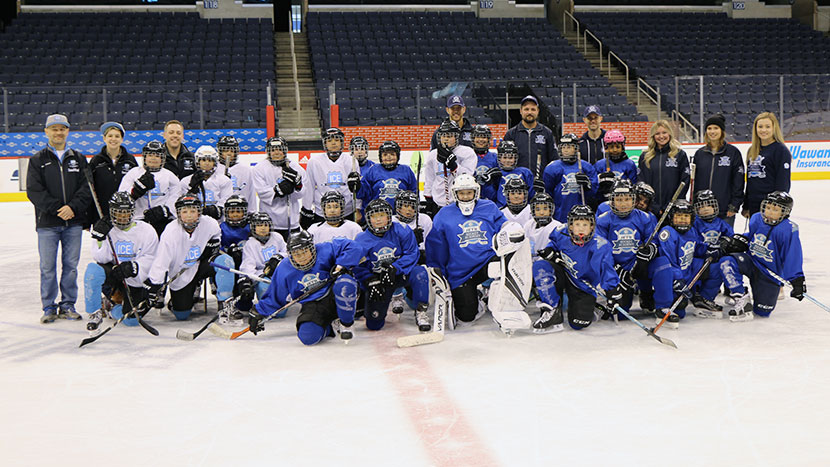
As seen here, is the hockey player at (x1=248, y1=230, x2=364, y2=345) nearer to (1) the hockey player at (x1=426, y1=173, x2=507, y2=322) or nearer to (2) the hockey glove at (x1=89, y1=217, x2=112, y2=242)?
(1) the hockey player at (x1=426, y1=173, x2=507, y2=322)

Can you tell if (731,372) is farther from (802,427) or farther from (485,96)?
(485,96)

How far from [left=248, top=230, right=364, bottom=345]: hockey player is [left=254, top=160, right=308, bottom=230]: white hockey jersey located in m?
1.57

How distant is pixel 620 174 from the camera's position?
5969mm

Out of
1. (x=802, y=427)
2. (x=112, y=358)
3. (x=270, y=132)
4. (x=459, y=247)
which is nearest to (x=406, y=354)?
(x=459, y=247)

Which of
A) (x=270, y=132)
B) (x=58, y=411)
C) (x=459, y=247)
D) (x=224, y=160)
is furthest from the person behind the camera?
(x=270, y=132)

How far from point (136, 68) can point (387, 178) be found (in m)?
13.4

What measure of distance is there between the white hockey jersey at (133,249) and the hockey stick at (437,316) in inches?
77.2

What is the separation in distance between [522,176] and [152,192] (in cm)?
292

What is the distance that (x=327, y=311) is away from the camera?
15.4ft

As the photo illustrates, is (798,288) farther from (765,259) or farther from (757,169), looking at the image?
(757,169)

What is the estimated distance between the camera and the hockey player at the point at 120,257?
5.10 metres

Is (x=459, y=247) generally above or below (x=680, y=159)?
below

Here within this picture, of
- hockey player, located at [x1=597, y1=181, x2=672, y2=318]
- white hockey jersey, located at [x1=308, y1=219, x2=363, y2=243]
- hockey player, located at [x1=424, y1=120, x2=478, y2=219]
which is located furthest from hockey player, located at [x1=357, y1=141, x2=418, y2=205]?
hockey player, located at [x1=597, y1=181, x2=672, y2=318]

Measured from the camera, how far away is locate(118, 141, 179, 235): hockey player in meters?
5.47
